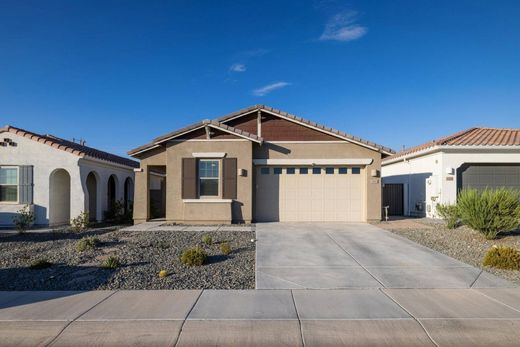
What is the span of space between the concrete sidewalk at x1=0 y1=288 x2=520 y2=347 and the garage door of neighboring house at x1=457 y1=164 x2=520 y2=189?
11.3m

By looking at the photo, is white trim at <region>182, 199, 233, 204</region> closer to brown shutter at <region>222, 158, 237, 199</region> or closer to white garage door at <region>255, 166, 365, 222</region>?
brown shutter at <region>222, 158, 237, 199</region>

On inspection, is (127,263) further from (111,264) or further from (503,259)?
(503,259)

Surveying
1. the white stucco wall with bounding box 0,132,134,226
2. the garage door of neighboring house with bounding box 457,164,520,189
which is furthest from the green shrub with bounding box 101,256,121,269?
the garage door of neighboring house with bounding box 457,164,520,189

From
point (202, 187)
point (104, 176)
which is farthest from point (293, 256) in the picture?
point (104, 176)

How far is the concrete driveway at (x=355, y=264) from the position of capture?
641 centimetres

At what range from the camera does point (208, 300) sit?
545cm

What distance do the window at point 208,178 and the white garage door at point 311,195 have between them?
6.23ft

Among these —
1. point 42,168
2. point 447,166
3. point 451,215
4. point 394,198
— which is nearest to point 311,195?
point 451,215

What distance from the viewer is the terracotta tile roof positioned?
1557cm

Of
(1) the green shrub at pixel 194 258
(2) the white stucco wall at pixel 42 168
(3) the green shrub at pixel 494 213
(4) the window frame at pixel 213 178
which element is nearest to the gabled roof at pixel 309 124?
(4) the window frame at pixel 213 178

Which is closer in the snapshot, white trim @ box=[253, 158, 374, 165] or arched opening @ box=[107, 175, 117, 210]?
white trim @ box=[253, 158, 374, 165]

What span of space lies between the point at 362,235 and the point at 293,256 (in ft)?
13.0

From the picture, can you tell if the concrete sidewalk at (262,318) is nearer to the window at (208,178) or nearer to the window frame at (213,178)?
the window frame at (213,178)

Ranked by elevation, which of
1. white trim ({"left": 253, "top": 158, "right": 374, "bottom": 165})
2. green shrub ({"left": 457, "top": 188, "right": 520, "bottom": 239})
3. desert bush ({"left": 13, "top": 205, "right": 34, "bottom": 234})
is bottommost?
desert bush ({"left": 13, "top": 205, "right": 34, "bottom": 234})
